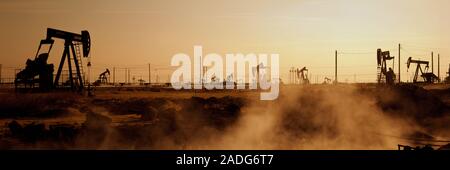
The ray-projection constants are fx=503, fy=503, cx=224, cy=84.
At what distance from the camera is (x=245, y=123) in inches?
695

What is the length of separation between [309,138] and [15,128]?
29.5ft

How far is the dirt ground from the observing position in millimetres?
14367

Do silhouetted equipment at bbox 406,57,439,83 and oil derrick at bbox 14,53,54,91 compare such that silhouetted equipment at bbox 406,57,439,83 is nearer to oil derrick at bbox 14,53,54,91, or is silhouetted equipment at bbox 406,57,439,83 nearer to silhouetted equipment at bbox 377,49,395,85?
silhouetted equipment at bbox 377,49,395,85

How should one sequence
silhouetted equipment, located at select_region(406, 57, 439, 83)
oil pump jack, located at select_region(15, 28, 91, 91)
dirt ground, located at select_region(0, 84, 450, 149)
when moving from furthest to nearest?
silhouetted equipment, located at select_region(406, 57, 439, 83), oil pump jack, located at select_region(15, 28, 91, 91), dirt ground, located at select_region(0, 84, 450, 149)

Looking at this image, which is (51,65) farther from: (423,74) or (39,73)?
(423,74)

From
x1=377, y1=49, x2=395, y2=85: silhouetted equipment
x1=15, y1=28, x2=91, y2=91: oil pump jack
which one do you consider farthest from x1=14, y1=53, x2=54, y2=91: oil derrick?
x1=377, y1=49, x2=395, y2=85: silhouetted equipment

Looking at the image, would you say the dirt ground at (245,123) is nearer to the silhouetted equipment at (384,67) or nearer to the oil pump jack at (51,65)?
the oil pump jack at (51,65)

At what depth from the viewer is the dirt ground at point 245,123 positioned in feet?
47.1

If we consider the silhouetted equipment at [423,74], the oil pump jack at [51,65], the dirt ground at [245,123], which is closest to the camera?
the dirt ground at [245,123]

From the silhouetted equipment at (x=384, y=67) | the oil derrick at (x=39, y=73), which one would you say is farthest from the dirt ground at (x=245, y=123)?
the silhouetted equipment at (x=384, y=67)

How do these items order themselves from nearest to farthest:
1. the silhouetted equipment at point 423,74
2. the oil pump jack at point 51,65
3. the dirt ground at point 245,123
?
the dirt ground at point 245,123, the oil pump jack at point 51,65, the silhouetted equipment at point 423,74

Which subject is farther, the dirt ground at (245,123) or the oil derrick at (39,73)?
the oil derrick at (39,73)
